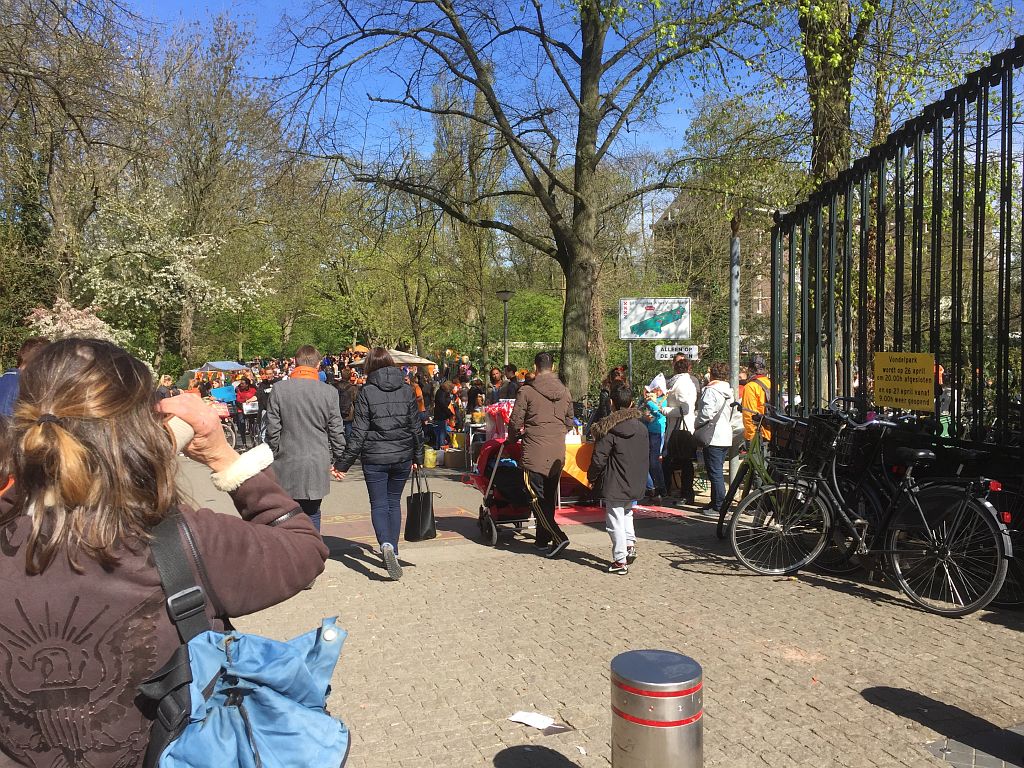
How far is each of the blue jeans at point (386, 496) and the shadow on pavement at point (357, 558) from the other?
1.04 feet

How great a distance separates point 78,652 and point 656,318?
11.5 m

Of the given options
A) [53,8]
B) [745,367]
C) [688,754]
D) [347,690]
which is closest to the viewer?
[688,754]

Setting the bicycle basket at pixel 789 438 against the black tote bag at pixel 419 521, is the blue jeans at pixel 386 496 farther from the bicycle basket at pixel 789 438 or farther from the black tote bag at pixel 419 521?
the bicycle basket at pixel 789 438

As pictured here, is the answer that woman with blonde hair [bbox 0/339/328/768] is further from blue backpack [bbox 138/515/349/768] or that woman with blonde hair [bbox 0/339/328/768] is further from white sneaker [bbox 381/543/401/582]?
white sneaker [bbox 381/543/401/582]

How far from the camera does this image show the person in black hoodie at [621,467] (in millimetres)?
7016

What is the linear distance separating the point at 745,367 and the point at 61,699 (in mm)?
10458

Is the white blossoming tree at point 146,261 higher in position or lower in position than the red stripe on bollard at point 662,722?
higher

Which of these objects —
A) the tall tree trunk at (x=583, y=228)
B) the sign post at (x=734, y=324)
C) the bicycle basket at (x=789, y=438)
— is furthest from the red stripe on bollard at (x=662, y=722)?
the tall tree trunk at (x=583, y=228)

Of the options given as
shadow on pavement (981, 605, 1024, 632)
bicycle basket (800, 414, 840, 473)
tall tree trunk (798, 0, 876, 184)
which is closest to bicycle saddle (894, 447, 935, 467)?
bicycle basket (800, 414, 840, 473)

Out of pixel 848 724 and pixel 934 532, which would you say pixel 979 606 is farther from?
pixel 848 724

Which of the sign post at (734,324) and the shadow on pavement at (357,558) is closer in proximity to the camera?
the shadow on pavement at (357,558)

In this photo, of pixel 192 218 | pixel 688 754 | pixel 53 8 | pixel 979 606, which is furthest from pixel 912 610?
pixel 192 218

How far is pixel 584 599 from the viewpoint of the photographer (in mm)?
6359

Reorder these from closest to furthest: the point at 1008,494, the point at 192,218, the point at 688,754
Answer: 1. the point at 688,754
2. the point at 1008,494
3. the point at 192,218
